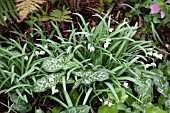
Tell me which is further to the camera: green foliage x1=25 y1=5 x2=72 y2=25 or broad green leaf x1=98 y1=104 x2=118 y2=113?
Answer: green foliage x1=25 y1=5 x2=72 y2=25

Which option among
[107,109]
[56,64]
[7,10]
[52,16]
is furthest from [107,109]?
[7,10]

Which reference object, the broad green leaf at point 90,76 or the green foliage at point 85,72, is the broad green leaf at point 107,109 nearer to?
the green foliage at point 85,72

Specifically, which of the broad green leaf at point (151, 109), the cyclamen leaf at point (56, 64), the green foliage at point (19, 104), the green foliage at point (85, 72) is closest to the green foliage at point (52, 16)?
the green foliage at point (85, 72)

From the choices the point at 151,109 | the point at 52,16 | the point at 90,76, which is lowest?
the point at 151,109

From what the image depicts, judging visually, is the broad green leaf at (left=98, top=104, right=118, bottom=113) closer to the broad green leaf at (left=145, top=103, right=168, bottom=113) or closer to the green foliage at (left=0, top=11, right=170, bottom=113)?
the green foliage at (left=0, top=11, right=170, bottom=113)

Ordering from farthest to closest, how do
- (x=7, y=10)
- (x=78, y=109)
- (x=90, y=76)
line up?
1. (x=7, y=10)
2. (x=90, y=76)
3. (x=78, y=109)

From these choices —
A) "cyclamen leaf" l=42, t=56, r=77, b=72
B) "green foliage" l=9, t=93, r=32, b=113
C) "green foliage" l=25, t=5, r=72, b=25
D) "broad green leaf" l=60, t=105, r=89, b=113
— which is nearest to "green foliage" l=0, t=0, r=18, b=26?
"green foliage" l=25, t=5, r=72, b=25

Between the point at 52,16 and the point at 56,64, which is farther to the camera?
the point at 52,16

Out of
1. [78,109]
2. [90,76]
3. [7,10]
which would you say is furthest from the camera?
[7,10]

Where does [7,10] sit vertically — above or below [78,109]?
above

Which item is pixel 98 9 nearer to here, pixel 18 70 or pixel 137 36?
pixel 137 36

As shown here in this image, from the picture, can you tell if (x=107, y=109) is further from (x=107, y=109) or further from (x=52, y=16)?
(x=52, y=16)
